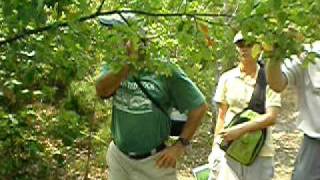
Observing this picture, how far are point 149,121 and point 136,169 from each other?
265 mm

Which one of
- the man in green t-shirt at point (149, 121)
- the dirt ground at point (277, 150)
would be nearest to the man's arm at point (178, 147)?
the man in green t-shirt at point (149, 121)

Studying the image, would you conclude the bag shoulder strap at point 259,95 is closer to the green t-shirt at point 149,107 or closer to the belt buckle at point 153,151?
the green t-shirt at point 149,107

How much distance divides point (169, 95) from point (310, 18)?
1574mm

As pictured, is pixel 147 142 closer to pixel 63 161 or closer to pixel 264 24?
pixel 264 24

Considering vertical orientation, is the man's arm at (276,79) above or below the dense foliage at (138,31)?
Answer: below

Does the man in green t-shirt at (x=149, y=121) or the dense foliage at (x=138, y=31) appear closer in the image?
the dense foliage at (x=138, y=31)

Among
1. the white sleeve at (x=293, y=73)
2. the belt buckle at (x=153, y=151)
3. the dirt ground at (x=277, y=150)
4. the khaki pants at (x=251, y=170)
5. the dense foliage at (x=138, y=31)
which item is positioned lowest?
the dirt ground at (x=277, y=150)

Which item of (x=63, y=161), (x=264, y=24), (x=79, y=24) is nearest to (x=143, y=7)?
(x=79, y=24)

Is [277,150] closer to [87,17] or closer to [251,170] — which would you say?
[251,170]

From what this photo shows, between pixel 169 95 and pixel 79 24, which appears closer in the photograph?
pixel 79 24

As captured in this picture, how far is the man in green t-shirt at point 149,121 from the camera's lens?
3.43 metres

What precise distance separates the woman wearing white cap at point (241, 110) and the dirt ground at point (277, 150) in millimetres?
2697

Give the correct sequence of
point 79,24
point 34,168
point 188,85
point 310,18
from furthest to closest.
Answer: point 34,168
point 188,85
point 79,24
point 310,18

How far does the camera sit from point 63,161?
253 inches
